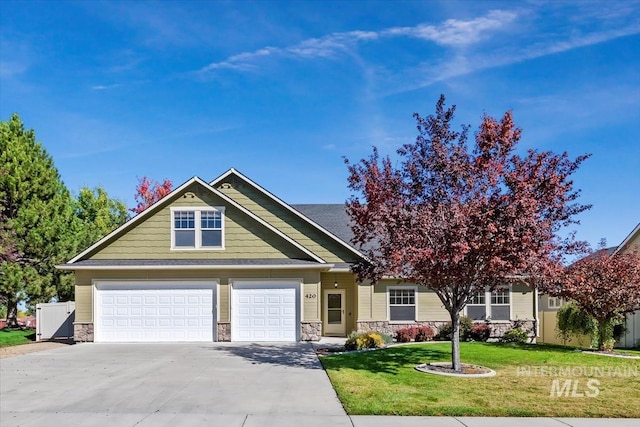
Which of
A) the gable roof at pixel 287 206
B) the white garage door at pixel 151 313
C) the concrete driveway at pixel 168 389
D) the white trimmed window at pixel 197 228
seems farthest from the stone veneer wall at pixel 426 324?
the white trimmed window at pixel 197 228

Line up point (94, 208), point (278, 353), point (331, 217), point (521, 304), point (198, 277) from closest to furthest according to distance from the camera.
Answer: point (278, 353), point (198, 277), point (521, 304), point (331, 217), point (94, 208)

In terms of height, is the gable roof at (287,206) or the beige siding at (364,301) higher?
the gable roof at (287,206)

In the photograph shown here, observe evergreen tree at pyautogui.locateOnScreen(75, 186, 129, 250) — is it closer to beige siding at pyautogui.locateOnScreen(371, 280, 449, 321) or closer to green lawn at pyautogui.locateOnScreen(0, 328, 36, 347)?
green lawn at pyautogui.locateOnScreen(0, 328, 36, 347)

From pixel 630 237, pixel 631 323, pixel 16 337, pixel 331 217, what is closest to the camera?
pixel 16 337

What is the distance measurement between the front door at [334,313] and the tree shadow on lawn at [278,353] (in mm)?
4015

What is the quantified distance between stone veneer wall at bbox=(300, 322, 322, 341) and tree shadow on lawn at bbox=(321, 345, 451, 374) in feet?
13.0

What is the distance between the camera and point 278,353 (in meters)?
17.2

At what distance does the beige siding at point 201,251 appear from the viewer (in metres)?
21.2

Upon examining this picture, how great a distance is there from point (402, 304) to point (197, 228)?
949 cm

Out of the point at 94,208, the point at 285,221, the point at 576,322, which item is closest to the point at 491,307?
the point at 576,322

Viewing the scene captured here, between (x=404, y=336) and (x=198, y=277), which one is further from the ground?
(x=198, y=277)

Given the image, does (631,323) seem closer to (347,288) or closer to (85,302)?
(347,288)

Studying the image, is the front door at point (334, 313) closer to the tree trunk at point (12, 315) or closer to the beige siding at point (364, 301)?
the beige siding at point (364, 301)

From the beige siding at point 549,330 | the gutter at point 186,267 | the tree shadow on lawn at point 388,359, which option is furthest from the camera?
the beige siding at point 549,330
